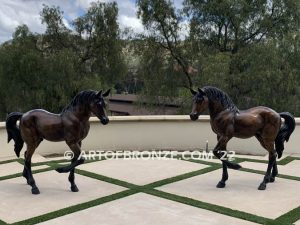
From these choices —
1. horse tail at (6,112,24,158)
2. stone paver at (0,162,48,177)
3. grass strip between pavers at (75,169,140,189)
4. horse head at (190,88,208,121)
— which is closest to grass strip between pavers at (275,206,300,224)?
horse head at (190,88,208,121)

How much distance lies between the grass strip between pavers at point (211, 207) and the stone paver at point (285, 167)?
2.54 meters

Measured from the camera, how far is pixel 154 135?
9.22 meters

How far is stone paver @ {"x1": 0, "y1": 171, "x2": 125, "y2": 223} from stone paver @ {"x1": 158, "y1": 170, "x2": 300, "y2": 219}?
1179 mm

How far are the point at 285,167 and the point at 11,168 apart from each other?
575cm

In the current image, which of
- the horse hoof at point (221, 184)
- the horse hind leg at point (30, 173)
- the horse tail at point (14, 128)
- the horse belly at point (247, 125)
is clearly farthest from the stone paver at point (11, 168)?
the horse belly at point (247, 125)

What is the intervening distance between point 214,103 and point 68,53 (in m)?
13.4

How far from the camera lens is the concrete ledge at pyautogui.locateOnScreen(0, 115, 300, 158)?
891cm

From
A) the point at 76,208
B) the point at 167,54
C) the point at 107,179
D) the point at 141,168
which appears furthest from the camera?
the point at 167,54

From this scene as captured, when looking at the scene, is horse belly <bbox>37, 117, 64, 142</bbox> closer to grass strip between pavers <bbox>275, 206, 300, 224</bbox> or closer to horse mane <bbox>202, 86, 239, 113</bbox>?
horse mane <bbox>202, 86, 239, 113</bbox>

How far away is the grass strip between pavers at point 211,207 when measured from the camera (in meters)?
4.43

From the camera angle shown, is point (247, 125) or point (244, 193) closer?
point (244, 193)

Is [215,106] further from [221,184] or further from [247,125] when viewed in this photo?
[221,184]

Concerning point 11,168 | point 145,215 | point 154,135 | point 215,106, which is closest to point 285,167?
point 215,106

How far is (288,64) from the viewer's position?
1423 centimetres
